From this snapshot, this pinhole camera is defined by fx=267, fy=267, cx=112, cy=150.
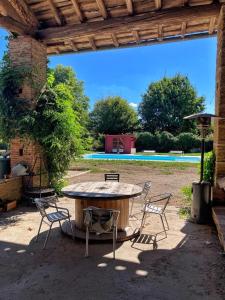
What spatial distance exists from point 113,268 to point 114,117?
27339mm

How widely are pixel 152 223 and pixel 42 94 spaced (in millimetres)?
4083

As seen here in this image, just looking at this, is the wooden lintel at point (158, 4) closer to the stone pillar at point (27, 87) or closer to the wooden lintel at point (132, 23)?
the wooden lintel at point (132, 23)

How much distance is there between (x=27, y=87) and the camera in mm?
6508

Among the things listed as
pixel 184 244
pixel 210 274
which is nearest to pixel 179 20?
pixel 184 244

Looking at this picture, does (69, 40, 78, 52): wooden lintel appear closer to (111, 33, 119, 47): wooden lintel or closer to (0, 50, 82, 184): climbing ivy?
(111, 33, 119, 47): wooden lintel

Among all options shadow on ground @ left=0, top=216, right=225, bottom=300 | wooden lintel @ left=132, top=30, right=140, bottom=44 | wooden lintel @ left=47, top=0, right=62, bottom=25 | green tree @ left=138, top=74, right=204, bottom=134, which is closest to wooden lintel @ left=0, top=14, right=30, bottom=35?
wooden lintel @ left=47, top=0, right=62, bottom=25

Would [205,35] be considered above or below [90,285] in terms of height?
above

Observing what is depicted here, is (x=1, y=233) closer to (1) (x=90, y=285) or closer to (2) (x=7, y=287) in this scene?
(2) (x=7, y=287)

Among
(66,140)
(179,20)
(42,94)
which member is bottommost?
(66,140)

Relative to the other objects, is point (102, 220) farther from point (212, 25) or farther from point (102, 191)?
point (212, 25)

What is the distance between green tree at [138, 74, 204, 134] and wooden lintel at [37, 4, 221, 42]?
23919 mm

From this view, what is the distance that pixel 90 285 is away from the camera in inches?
114

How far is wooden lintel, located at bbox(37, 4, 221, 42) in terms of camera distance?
5633 millimetres

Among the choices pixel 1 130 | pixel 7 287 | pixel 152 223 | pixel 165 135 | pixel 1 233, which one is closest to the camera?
pixel 7 287
